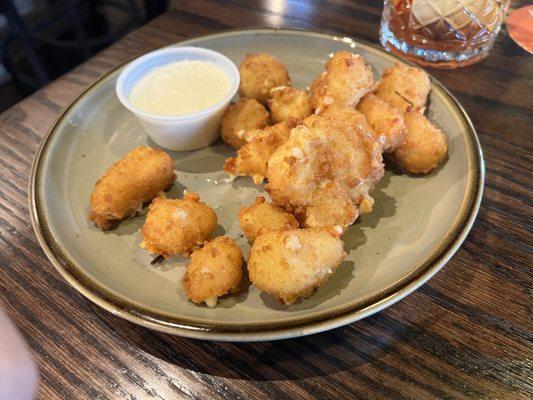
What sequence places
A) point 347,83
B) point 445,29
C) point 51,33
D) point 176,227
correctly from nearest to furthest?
point 176,227 < point 347,83 < point 445,29 < point 51,33

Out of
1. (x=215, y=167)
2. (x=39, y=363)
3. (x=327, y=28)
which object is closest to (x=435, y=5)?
(x=327, y=28)

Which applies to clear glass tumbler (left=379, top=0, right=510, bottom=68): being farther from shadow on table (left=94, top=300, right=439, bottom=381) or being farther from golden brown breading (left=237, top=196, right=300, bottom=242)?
shadow on table (left=94, top=300, right=439, bottom=381)

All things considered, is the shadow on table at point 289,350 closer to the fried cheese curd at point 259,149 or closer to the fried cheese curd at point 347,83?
the fried cheese curd at point 259,149

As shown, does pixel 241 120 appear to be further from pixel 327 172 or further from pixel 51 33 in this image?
pixel 51 33

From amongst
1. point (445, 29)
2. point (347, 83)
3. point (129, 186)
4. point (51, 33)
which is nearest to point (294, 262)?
point (129, 186)

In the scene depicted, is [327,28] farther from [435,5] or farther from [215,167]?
[215,167]
